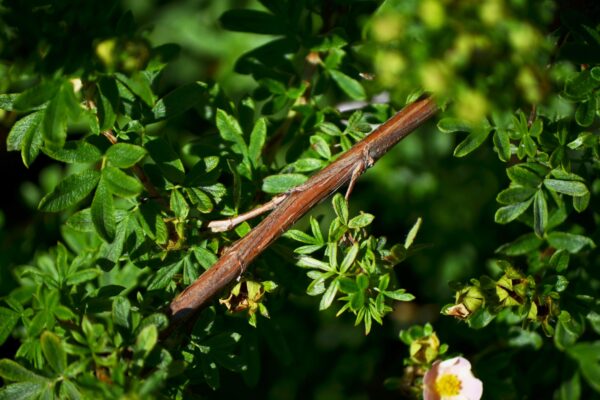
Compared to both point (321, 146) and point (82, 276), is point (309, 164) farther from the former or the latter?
point (82, 276)

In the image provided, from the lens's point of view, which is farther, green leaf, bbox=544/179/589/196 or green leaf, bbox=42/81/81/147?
green leaf, bbox=544/179/589/196

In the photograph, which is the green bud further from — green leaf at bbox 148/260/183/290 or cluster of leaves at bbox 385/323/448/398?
green leaf at bbox 148/260/183/290

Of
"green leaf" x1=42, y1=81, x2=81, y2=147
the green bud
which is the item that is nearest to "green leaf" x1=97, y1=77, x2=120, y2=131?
"green leaf" x1=42, y1=81, x2=81, y2=147

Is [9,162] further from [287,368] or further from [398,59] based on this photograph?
[398,59]

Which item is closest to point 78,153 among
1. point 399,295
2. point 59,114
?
point 59,114

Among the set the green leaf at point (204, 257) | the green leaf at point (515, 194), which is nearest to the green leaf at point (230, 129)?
the green leaf at point (204, 257)

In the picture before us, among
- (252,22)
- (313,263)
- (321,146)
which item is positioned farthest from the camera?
(252,22)
